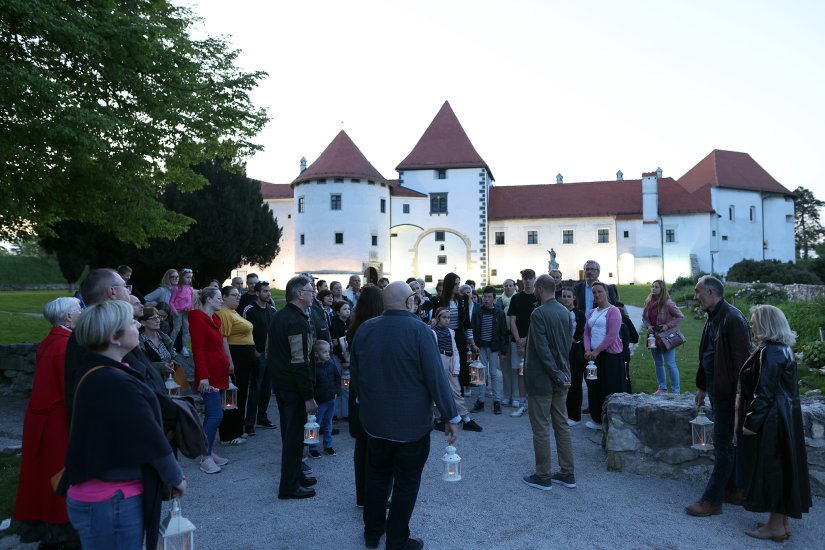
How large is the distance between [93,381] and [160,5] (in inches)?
395

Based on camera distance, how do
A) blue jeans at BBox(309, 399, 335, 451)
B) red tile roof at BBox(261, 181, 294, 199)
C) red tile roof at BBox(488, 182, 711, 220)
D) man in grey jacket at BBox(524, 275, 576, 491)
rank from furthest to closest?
red tile roof at BBox(261, 181, 294, 199) → red tile roof at BBox(488, 182, 711, 220) → blue jeans at BBox(309, 399, 335, 451) → man in grey jacket at BBox(524, 275, 576, 491)

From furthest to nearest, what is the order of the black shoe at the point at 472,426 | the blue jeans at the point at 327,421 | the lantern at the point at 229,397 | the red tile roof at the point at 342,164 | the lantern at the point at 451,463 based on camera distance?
the red tile roof at the point at 342,164
the black shoe at the point at 472,426
the blue jeans at the point at 327,421
the lantern at the point at 229,397
the lantern at the point at 451,463

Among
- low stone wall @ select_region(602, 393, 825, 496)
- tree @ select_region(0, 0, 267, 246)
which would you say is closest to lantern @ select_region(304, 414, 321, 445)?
low stone wall @ select_region(602, 393, 825, 496)

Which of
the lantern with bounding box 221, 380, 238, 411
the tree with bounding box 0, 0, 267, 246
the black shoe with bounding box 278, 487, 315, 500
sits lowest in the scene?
the black shoe with bounding box 278, 487, 315, 500

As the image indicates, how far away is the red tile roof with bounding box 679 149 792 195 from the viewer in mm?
50031

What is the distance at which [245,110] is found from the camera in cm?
1148

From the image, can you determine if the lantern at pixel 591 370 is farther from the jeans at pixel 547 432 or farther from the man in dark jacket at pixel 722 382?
the man in dark jacket at pixel 722 382

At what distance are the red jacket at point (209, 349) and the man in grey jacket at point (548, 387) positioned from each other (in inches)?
122

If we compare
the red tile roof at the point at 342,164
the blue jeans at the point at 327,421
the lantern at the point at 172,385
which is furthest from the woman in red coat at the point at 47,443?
the red tile roof at the point at 342,164

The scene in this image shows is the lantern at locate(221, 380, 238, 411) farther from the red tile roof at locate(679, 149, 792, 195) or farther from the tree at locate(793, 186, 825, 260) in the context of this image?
the tree at locate(793, 186, 825, 260)

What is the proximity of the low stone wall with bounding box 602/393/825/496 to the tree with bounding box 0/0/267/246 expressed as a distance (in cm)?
725

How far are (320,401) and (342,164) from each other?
119 feet

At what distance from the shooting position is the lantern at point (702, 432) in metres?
5.34

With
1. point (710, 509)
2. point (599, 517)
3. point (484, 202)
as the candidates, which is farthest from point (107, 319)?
point (484, 202)
